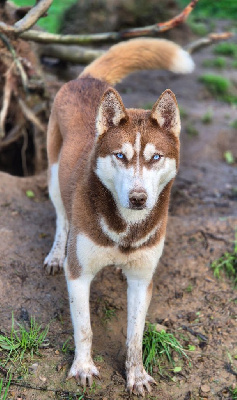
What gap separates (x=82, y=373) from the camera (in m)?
3.60

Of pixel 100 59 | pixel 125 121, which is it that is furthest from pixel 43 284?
pixel 100 59

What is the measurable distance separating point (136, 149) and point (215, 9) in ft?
37.4

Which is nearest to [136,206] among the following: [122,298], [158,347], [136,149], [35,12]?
[136,149]

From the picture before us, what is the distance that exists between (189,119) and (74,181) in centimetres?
408

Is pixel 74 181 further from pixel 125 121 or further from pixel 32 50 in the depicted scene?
pixel 32 50

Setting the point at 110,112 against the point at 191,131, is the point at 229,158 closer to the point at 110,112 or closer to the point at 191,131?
the point at 191,131

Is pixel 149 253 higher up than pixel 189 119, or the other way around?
pixel 149 253

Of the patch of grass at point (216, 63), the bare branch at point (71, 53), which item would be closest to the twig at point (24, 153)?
the bare branch at point (71, 53)

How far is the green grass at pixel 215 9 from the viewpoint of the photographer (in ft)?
42.3

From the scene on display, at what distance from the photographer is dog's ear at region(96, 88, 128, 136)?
324cm

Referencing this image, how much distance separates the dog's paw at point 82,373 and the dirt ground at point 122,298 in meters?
0.06

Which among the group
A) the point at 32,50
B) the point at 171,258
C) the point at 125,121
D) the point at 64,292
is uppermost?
the point at 125,121

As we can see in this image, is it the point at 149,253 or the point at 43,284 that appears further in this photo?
the point at 43,284

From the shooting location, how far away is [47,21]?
10.8 meters
